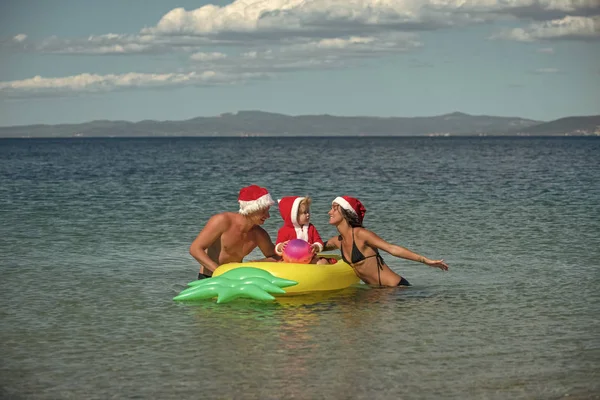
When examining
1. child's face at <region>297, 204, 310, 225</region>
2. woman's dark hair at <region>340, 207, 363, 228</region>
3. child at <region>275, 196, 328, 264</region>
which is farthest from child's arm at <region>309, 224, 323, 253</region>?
woman's dark hair at <region>340, 207, 363, 228</region>

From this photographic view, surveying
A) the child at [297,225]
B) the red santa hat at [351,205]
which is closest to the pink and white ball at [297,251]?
the child at [297,225]

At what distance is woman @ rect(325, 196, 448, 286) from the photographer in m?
11.3

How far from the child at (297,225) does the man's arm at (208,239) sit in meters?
0.76

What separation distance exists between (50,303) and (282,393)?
4.87 metres

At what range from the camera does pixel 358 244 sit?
11398 mm

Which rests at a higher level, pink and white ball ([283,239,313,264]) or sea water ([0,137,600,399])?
pink and white ball ([283,239,313,264])

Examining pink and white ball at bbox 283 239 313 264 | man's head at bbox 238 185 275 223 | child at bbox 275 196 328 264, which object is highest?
man's head at bbox 238 185 275 223

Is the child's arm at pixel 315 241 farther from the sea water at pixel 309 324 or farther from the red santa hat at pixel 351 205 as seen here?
the sea water at pixel 309 324

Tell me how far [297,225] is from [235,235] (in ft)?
2.63

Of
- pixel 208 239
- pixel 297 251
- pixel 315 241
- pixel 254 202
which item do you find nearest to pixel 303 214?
pixel 315 241

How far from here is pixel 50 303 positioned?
1097 centimetres

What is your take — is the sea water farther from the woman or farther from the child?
the child

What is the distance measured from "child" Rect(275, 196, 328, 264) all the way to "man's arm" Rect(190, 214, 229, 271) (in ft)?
2.48

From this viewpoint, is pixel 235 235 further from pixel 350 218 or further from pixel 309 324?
pixel 309 324
